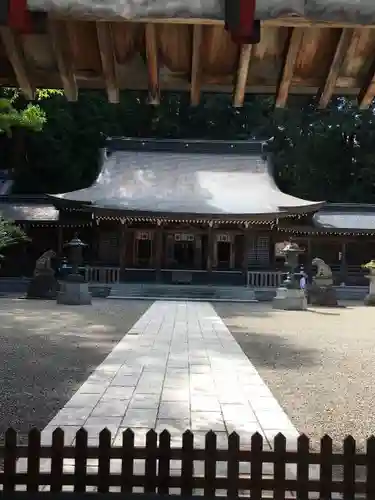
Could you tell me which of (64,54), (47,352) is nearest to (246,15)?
(64,54)

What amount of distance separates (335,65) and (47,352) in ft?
22.4

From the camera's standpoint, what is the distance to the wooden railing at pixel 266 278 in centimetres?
2277

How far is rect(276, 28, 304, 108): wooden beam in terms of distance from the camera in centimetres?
321

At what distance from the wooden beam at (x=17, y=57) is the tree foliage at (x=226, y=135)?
28290 mm

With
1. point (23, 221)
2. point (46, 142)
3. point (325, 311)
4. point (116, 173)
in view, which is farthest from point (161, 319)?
point (46, 142)

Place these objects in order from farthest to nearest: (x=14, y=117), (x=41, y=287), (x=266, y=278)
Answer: (x=266, y=278)
(x=41, y=287)
(x=14, y=117)

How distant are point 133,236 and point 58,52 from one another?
68.2 ft

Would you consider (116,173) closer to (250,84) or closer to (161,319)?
(161,319)

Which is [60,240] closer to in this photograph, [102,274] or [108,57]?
[102,274]

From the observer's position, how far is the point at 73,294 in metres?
17.9

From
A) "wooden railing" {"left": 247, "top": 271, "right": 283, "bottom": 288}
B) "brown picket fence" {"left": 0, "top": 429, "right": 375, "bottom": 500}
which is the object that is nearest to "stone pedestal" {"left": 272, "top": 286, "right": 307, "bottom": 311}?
"wooden railing" {"left": 247, "top": 271, "right": 283, "bottom": 288}

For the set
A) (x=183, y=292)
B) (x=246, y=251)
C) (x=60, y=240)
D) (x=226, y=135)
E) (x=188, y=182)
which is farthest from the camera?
(x=226, y=135)

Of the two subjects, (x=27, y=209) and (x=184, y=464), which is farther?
(x=27, y=209)

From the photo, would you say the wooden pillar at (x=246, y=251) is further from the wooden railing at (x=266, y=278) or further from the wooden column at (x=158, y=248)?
the wooden column at (x=158, y=248)
